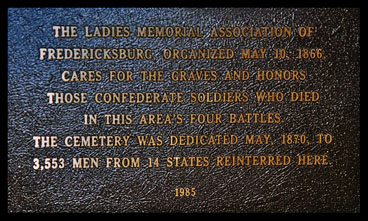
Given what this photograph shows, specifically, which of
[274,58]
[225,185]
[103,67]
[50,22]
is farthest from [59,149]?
[274,58]

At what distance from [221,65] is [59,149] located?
0.86 m

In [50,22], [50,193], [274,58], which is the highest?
[50,22]

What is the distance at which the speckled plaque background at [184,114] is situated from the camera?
7.06 feet

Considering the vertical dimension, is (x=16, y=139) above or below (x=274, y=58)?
below

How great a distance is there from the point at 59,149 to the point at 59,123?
0.12 m

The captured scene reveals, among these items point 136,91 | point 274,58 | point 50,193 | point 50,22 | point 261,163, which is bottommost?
point 50,193

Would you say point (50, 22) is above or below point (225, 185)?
above

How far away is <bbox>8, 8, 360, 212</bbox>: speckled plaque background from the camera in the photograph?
2152mm

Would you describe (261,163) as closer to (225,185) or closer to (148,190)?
(225,185)

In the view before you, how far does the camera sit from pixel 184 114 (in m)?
2.17

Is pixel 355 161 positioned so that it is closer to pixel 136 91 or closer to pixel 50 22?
pixel 136 91

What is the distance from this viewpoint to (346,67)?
7.20 feet

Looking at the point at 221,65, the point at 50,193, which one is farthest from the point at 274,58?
the point at 50,193

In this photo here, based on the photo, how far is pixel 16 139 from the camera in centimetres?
215
